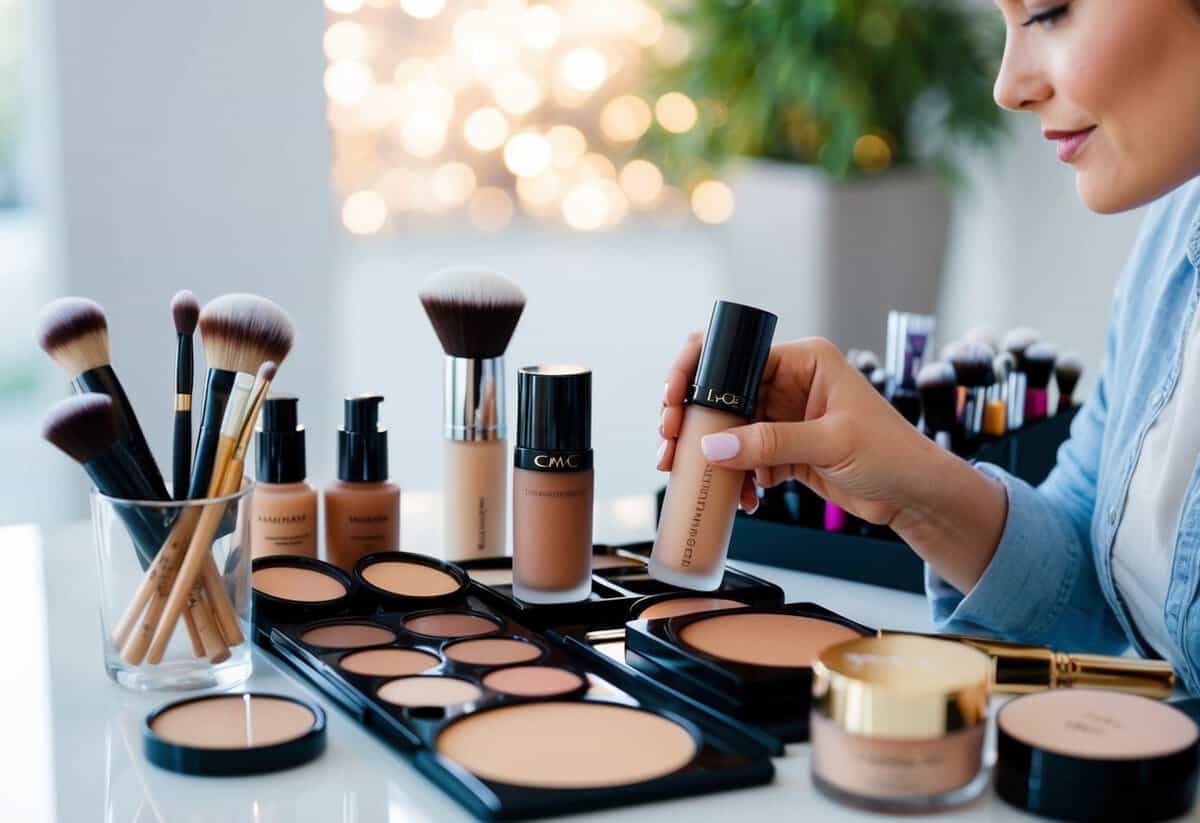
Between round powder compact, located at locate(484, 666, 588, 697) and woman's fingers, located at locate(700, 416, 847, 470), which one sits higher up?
woman's fingers, located at locate(700, 416, 847, 470)

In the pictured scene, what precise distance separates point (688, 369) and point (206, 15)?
5.29 feet

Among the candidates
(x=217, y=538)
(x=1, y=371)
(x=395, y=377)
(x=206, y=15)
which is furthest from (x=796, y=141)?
(x=217, y=538)

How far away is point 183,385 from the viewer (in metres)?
0.95

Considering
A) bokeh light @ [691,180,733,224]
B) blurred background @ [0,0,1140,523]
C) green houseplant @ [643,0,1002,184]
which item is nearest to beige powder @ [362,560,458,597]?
blurred background @ [0,0,1140,523]

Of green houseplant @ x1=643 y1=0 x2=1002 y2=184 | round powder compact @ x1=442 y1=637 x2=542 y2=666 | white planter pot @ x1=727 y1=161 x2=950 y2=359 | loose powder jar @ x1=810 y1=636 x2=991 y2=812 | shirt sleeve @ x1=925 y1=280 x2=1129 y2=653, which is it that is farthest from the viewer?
white planter pot @ x1=727 y1=161 x2=950 y2=359

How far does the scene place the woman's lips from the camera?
0.98 m

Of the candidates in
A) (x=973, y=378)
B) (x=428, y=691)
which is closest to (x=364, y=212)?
(x=973, y=378)

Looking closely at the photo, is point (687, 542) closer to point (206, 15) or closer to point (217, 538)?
point (217, 538)

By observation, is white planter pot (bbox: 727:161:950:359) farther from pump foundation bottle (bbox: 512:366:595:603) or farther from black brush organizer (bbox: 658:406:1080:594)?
pump foundation bottle (bbox: 512:366:595:603)

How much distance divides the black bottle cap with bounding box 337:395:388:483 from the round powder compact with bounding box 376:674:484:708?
0.29 metres

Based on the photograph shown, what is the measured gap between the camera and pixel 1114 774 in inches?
27.7

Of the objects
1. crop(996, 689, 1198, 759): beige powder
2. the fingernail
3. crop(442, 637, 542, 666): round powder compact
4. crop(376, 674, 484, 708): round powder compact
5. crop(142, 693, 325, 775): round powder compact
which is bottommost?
crop(142, 693, 325, 775): round powder compact

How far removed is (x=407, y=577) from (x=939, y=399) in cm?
45

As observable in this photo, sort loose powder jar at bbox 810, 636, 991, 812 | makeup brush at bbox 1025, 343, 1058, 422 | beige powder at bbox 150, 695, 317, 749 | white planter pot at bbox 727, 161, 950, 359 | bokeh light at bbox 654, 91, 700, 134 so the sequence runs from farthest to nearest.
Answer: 1. bokeh light at bbox 654, 91, 700, 134
2. white planter pot at bbox 727, 161, 950, 359
3. makeup brush at bbox 1025, 343, 1058, 422
4. beige powder at bbox 150, 695, 317, 749
5. loose powder jar at bbox 810, 636, 991, 812
